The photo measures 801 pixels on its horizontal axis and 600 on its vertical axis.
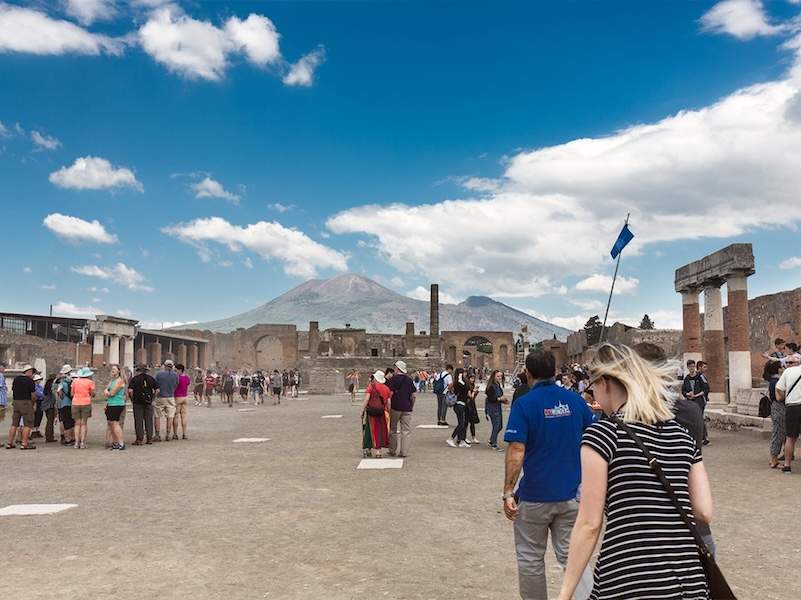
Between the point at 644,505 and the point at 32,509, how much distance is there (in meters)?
7.33

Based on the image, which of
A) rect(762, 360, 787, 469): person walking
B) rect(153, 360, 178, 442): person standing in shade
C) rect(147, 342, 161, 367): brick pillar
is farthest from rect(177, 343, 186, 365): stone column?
rect(762, 360, 787, 469): person walking

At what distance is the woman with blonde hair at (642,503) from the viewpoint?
2.41m

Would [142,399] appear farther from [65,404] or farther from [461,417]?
[461,417]

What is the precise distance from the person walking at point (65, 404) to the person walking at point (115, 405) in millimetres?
1290

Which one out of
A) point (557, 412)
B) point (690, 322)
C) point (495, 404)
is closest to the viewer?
point (557, 412)

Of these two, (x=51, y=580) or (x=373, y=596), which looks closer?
(x=373, y=596)

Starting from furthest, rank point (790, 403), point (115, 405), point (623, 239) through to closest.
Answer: point (623, 239) < point (115, 405) < point (790, 403)

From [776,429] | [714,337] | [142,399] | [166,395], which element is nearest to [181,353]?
[166,395]

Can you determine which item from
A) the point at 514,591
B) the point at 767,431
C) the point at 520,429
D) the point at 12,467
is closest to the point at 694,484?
the point at 520,429

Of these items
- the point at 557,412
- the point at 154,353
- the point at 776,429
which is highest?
the point at 154,353

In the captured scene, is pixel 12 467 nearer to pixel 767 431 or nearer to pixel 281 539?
pixel 281 539

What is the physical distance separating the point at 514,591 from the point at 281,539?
2.34 m

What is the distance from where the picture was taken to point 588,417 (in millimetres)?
4336

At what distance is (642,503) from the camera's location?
246 cm
